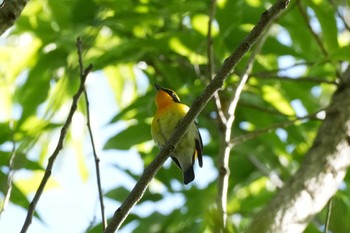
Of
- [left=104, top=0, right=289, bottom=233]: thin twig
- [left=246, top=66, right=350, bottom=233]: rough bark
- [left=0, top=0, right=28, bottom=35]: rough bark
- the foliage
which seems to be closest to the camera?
[left=104, top=0, right=289, bottom=233]: thin twig

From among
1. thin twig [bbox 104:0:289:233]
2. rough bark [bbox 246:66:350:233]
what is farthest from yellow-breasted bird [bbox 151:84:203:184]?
thin twig [bbox 104:0:289:233]

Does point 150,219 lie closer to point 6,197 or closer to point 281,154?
point 281,154

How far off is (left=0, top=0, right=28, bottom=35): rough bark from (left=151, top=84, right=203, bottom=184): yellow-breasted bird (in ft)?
6.10

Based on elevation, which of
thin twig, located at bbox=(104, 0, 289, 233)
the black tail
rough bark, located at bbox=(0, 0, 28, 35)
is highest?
rough bark, located at bbox=(0, 0, 28, 35)

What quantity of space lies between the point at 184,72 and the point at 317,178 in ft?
5.57

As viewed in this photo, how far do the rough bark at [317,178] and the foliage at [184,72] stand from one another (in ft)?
0.63

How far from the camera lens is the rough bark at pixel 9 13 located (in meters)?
2.77

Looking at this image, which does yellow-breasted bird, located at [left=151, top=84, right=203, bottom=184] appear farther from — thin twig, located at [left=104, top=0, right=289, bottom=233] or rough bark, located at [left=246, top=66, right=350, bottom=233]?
thin twig, located at [left=104, top=0, right=289, bottom=233]

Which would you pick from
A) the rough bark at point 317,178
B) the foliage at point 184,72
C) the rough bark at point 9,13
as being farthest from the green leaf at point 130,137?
the rough bark at point 9,13

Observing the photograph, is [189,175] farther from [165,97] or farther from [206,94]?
[206,94]

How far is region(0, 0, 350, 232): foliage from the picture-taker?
437cm

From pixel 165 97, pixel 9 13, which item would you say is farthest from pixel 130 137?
pixel 9 13

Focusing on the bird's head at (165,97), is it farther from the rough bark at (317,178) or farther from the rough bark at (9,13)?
the rough bark at (9,13)

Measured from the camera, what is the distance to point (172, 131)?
15.5ft
